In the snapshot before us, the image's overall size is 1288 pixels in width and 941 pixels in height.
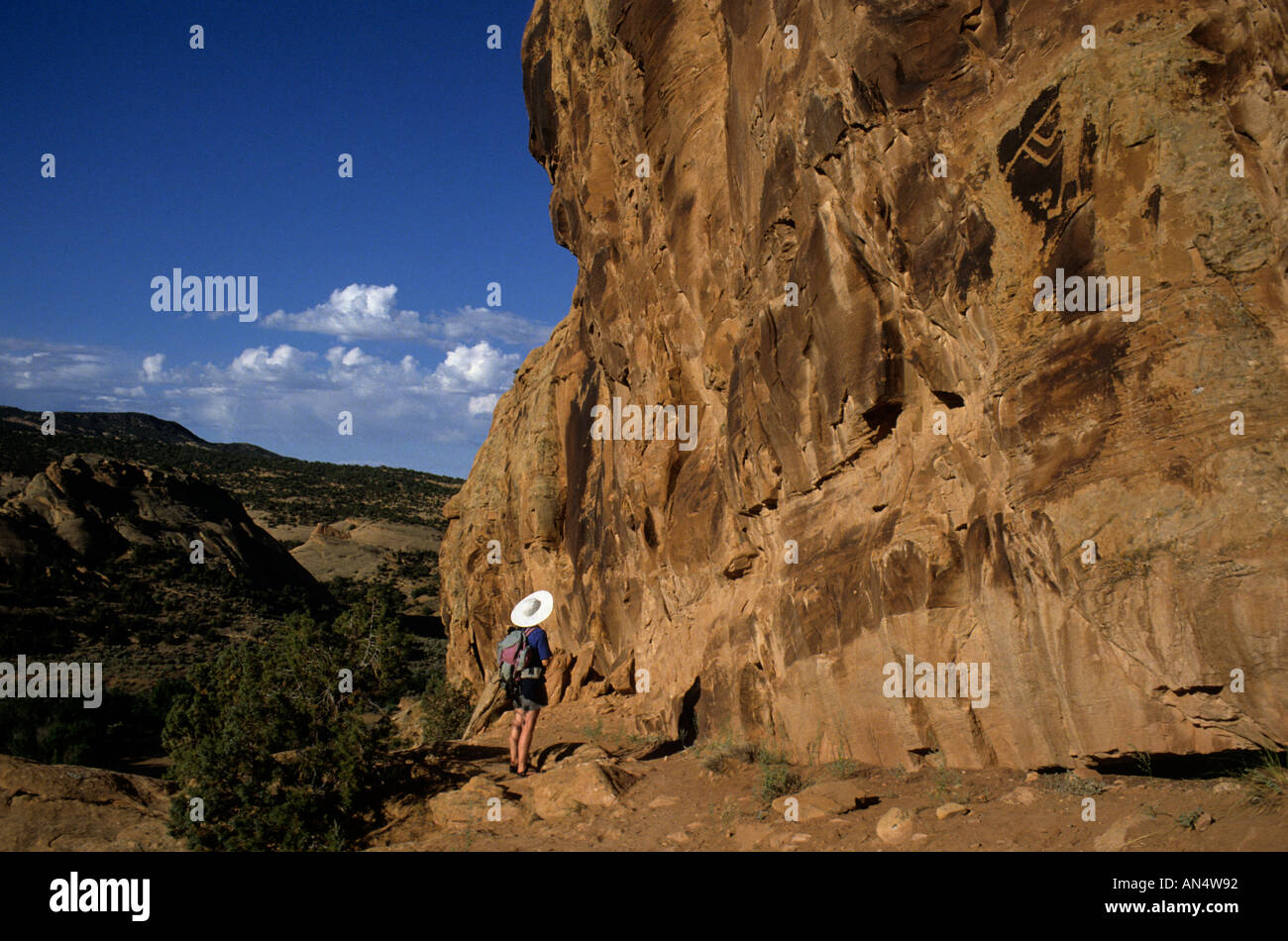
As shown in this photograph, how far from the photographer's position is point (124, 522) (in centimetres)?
5003

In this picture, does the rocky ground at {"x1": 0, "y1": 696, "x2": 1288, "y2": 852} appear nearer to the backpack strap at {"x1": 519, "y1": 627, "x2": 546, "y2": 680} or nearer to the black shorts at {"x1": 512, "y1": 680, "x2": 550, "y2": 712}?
the black shorts at {"x1": 512, "y1": 680, "x2": 550, "y2": 712}

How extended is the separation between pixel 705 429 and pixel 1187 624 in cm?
928

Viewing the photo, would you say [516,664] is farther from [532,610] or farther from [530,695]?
[532,610]

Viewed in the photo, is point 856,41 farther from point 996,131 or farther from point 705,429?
point 705,429

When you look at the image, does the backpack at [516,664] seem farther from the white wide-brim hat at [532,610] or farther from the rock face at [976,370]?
the rock face at [976,370]

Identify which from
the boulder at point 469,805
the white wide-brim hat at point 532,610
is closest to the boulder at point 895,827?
the boulder at point 469,805

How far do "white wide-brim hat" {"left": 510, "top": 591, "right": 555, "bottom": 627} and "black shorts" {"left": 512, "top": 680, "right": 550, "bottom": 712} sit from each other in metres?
0.69

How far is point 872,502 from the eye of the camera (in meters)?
9.89

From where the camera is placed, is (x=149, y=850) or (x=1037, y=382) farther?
(x=149, y=850)

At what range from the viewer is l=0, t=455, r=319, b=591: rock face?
44312 mm

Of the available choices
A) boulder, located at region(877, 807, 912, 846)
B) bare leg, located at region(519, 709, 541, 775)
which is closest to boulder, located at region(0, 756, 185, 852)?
bare leg, located at region(519, 709, 541, 775)

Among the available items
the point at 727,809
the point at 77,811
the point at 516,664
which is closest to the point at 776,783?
the point at 727,809
